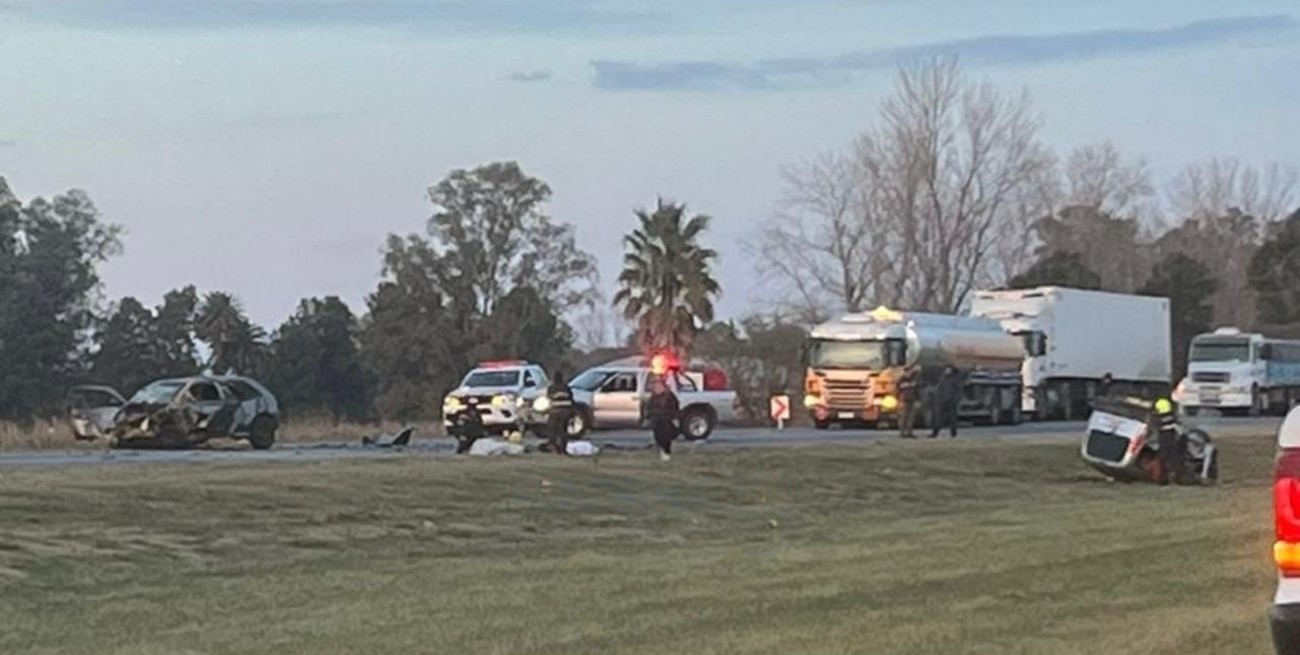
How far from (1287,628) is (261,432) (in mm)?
35258

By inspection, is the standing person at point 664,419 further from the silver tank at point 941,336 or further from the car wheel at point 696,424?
the silver tank at point 941,336

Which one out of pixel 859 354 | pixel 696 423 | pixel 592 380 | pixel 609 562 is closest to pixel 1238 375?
pixel 859 354

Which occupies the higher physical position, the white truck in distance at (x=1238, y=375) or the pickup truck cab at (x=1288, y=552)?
the white truck in distance at (x=1238, y=375)

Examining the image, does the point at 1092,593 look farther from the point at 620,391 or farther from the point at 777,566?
the point at 620,391

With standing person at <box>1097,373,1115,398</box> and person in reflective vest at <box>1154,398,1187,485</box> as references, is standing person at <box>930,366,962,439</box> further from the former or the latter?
standing person at <box>1097,373,1115,398</box>

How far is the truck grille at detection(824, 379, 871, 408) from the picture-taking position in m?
50.9

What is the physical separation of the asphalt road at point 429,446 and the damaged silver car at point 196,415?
18.0 inches

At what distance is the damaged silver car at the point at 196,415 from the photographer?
1631 inches

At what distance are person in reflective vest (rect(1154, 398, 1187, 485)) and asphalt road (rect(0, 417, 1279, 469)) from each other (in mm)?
8161

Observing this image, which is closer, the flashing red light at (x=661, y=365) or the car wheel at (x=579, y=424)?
the car wheel at (x=579, y=424)

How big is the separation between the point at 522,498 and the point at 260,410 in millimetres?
17856

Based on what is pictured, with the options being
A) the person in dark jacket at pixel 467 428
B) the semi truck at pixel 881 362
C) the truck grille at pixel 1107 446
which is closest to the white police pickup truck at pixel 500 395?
the person in dark jacket at pixel 467 428

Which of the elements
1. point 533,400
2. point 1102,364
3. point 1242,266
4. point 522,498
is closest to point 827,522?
point 522,498

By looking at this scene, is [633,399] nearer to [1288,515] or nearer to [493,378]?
[493,378]
